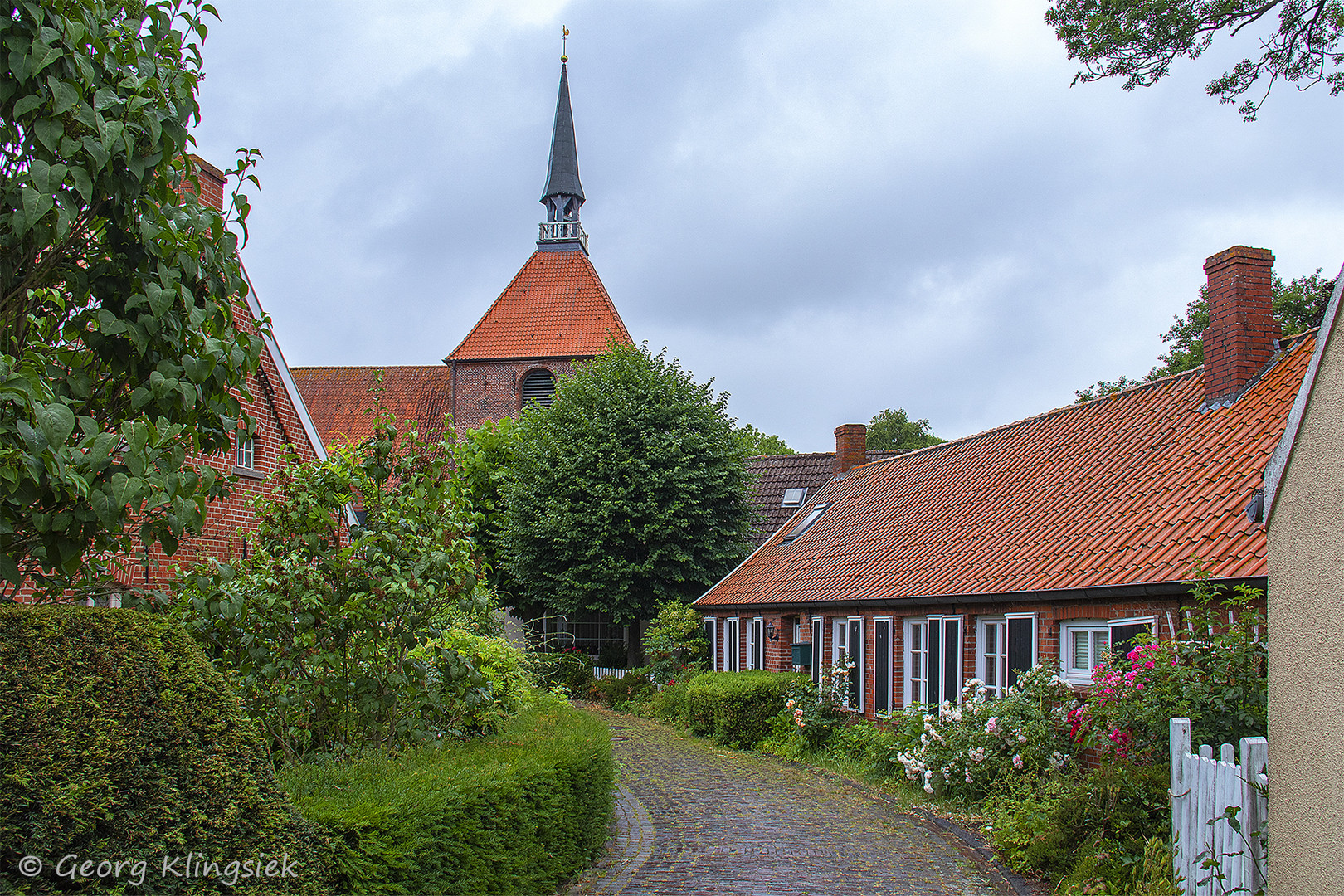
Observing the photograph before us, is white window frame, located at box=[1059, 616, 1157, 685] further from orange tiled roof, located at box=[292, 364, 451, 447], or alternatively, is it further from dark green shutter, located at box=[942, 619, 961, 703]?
orange tiled roof, located at box=[292, 364, 451, 447]

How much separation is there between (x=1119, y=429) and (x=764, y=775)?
7.36 m

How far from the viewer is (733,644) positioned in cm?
2306

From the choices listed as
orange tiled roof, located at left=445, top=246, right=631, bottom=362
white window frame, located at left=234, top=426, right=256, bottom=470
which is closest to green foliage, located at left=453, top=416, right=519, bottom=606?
orange tiled roof, located at left=445, top=246, right=631, bottom=362

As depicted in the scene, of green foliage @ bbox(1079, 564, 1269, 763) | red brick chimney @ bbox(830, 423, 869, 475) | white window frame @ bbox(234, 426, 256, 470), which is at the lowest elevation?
green foliage @ bbox(1079, 564, 1269, 763)

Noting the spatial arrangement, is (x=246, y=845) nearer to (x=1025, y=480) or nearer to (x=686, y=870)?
(x=686, y=870)

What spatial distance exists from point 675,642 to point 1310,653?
1954cm

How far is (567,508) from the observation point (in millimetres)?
25406

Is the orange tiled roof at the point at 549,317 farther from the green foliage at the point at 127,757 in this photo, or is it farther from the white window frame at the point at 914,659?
the green foliage at the point at 127,757

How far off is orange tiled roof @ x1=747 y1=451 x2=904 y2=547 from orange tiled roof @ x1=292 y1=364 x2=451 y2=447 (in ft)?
47.8

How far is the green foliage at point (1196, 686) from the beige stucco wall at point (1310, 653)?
5.12 feet

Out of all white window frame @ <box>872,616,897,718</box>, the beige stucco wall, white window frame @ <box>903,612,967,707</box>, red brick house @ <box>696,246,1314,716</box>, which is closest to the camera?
the beige stucco wall

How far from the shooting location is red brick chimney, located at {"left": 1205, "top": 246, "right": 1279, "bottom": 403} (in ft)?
42.9

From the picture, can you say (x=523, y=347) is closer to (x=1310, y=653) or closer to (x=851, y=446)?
(x=851, y=446)

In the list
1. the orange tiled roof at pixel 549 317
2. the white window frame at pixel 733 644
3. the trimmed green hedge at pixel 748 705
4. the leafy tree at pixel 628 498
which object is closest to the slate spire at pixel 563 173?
the orange tiled roof at pixel 549 317
